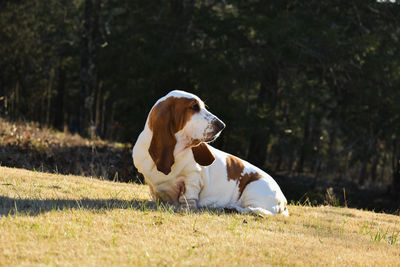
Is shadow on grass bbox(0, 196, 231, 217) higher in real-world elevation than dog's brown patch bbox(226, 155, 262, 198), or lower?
lower

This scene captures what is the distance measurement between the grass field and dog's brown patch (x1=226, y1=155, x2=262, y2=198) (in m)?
0.53

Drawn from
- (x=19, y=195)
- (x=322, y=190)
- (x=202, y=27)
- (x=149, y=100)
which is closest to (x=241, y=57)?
(x=202, y=27)

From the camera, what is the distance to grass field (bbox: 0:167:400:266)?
11.2 feet

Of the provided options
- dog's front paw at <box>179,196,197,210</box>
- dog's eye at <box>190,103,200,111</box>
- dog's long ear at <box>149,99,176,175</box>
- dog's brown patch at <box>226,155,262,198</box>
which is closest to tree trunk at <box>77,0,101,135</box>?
dog's brown patch at <box>226,155,262,198</box>

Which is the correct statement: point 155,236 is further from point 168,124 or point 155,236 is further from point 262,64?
point 262,64

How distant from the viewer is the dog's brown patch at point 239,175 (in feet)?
18.0

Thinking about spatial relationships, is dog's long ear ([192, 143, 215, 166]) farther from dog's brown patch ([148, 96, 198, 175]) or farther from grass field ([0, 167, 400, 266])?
grass field ([0, 167, 400, 266])

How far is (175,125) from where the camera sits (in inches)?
197

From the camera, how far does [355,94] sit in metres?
14.6

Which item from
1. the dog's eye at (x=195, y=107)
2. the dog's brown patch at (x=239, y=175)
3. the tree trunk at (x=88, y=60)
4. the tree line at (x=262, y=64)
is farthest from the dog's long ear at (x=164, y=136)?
the tree trunk at (x=88, y=60)

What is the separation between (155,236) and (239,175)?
184cm

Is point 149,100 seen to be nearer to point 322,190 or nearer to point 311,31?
point 311,31

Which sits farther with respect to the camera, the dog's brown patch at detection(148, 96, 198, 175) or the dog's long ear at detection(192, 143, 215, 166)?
the dog's long ear at detection(192, 143, 215, 166)

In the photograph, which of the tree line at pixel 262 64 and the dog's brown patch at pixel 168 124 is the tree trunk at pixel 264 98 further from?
the dog's brown patch at pixel 168 124
